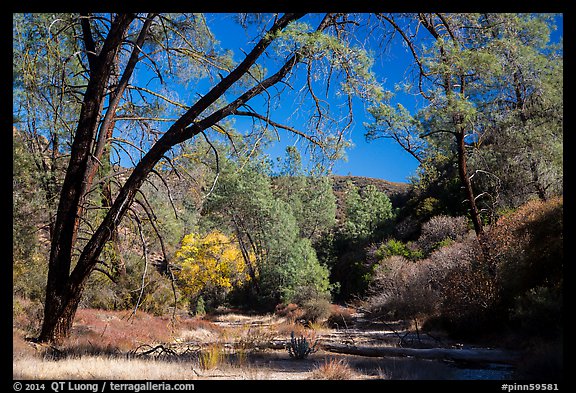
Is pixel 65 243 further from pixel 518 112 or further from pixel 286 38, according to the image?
pixel 518 112

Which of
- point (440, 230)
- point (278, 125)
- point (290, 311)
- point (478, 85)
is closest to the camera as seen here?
point (278, 125)

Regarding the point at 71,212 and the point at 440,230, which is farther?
the point at 440,230

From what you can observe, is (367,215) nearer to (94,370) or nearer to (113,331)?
(113,331)

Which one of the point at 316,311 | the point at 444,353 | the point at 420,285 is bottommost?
the point at 316,311

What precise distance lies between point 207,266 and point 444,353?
25.2 m

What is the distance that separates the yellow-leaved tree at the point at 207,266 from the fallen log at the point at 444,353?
2154cm

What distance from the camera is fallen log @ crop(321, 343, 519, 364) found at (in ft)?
24.1

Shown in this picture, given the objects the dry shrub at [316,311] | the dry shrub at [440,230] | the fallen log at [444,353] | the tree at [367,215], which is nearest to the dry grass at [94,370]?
the fallen log at [444,353]

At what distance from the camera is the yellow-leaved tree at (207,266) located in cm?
3105

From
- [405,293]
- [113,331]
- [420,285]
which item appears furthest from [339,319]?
[113,331]

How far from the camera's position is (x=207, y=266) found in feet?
105

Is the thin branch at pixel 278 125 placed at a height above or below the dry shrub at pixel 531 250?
above

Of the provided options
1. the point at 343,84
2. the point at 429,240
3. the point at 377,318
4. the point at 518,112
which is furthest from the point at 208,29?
the point at 429,240

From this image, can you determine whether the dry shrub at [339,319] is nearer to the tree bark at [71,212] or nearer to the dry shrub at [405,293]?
the dry shrub at [405,293]
